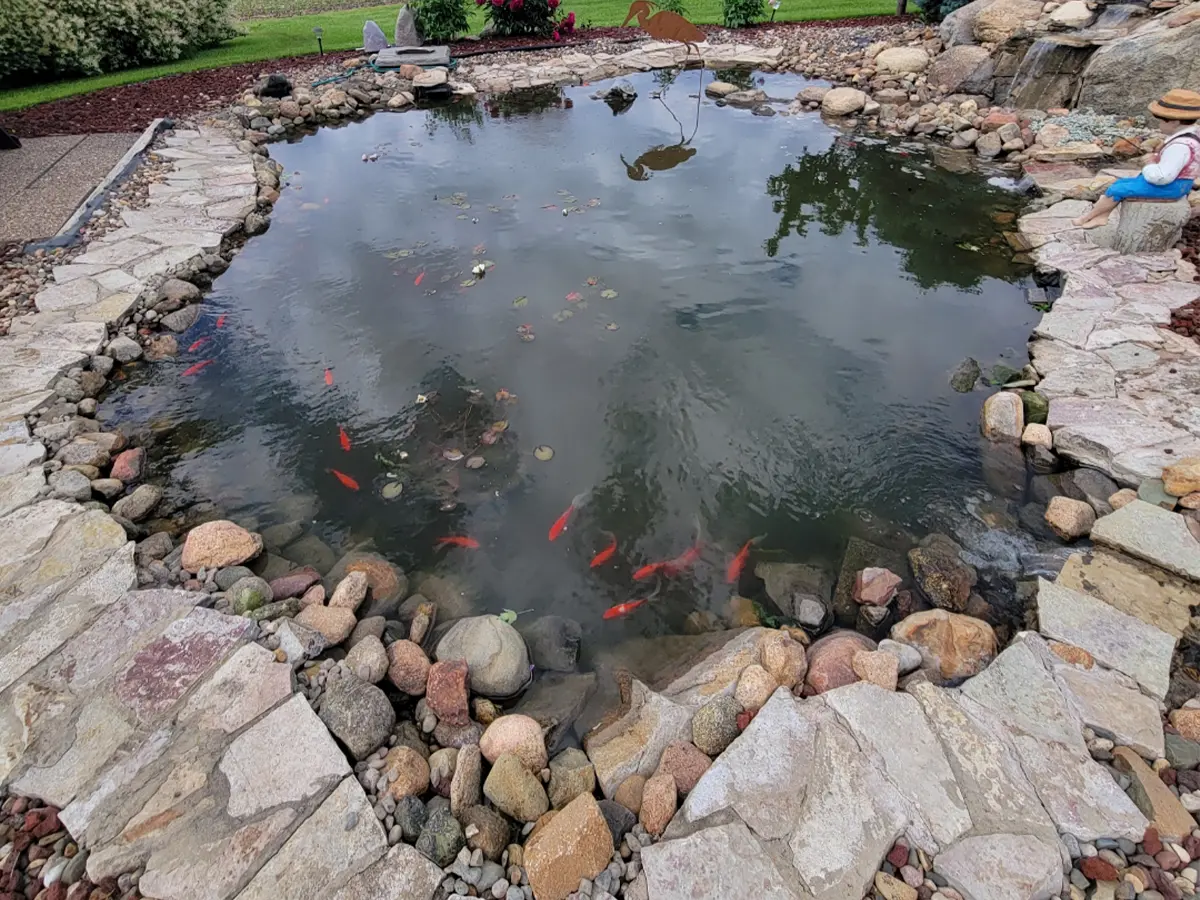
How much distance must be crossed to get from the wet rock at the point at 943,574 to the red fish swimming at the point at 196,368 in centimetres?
537

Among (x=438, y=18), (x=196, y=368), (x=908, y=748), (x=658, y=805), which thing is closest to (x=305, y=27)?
(x=438, y=18)

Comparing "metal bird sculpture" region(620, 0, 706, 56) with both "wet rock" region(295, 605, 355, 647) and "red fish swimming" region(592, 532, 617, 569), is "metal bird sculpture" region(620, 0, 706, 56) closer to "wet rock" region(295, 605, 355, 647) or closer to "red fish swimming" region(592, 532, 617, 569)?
"red fish swimming" region(592, 532, 617, 569)

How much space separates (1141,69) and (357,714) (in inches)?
446

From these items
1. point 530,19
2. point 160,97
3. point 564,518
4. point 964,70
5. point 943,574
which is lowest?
point 564,518

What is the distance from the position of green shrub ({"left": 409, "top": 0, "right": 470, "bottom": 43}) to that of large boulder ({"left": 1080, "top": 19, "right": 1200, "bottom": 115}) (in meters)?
11.4

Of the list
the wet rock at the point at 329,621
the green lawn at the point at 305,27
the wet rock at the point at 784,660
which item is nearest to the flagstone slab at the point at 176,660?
the wet rock at the point at 329,621

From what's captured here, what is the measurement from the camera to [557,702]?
304 centimetres

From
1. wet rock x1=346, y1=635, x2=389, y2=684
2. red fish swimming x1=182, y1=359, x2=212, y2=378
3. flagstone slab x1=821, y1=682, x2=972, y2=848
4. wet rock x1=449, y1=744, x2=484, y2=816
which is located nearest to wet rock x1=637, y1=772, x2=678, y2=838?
wet rock x1=449, y1=744, x2=484, y2=816

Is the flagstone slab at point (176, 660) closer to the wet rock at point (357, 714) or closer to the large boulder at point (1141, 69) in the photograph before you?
the wet rock at point (357, 714)

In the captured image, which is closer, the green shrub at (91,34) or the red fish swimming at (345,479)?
the red fish swimming at (345,479)

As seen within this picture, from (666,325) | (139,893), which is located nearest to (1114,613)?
(666,325)

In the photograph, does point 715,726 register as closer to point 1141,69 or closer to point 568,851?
point 568,851

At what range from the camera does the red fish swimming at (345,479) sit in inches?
164

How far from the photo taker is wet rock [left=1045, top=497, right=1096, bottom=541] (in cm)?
357
